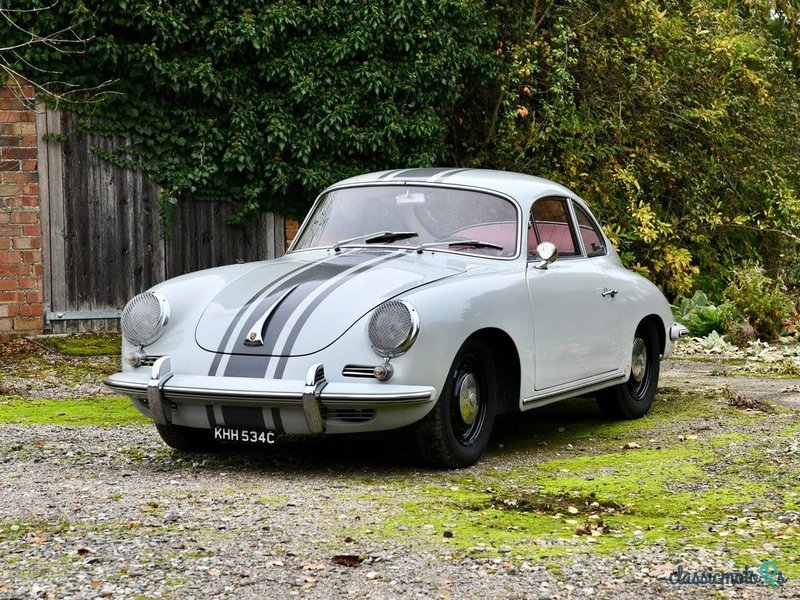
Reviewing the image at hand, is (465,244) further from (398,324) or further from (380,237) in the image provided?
(398,324)

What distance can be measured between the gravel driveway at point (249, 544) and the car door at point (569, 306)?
85 cm

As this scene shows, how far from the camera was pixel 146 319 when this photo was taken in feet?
20.5

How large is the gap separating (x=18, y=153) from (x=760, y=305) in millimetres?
8873

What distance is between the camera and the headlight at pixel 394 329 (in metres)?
5.67

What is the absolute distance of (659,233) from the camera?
15789mm

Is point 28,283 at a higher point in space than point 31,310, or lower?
higher

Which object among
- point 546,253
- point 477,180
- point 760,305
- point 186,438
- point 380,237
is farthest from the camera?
point 760,305

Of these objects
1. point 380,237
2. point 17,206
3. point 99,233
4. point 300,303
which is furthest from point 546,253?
point 17,206

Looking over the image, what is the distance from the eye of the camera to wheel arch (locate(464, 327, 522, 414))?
6539 millimetres

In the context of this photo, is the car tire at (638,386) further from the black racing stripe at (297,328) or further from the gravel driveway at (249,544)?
the black racing stripe at (297,328)

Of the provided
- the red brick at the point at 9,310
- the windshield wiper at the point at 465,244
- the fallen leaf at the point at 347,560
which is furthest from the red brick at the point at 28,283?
the fallen leaf at the point at 347,560

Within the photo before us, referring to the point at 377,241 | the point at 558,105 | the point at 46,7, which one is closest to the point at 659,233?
the point at 558,105

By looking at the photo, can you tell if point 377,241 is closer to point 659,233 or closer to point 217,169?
point 217,169

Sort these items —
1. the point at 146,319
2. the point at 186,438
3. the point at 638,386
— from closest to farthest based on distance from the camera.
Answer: the point at 146,319 < the point at 186,438 < the point at 638,386
